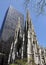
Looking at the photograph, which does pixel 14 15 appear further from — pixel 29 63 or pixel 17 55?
pixel 29 63

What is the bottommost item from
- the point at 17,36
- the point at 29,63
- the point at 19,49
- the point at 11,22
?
the point at 29,63

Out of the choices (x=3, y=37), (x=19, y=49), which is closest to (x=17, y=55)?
(x=19, y=49)

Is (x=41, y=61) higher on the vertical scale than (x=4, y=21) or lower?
lower

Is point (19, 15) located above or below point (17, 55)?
above

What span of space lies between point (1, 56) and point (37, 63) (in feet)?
31.0

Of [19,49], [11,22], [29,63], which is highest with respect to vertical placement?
[11,22]

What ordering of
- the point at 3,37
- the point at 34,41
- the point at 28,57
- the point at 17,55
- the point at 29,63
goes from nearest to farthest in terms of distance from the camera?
the point at 29,63, the point at 28,57, the point at 17,55, the point at 34,41, the point at 3,37

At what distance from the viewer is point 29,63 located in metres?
35.7

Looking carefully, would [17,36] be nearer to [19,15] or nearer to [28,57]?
→ [28,57]

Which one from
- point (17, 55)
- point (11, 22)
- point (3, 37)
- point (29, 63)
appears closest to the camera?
point (29, 63)

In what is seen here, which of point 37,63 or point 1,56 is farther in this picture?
point 1,56

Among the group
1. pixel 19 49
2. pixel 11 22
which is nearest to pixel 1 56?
pixel 19 49

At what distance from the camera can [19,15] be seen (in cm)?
6431

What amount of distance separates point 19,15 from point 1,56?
68.9ft
